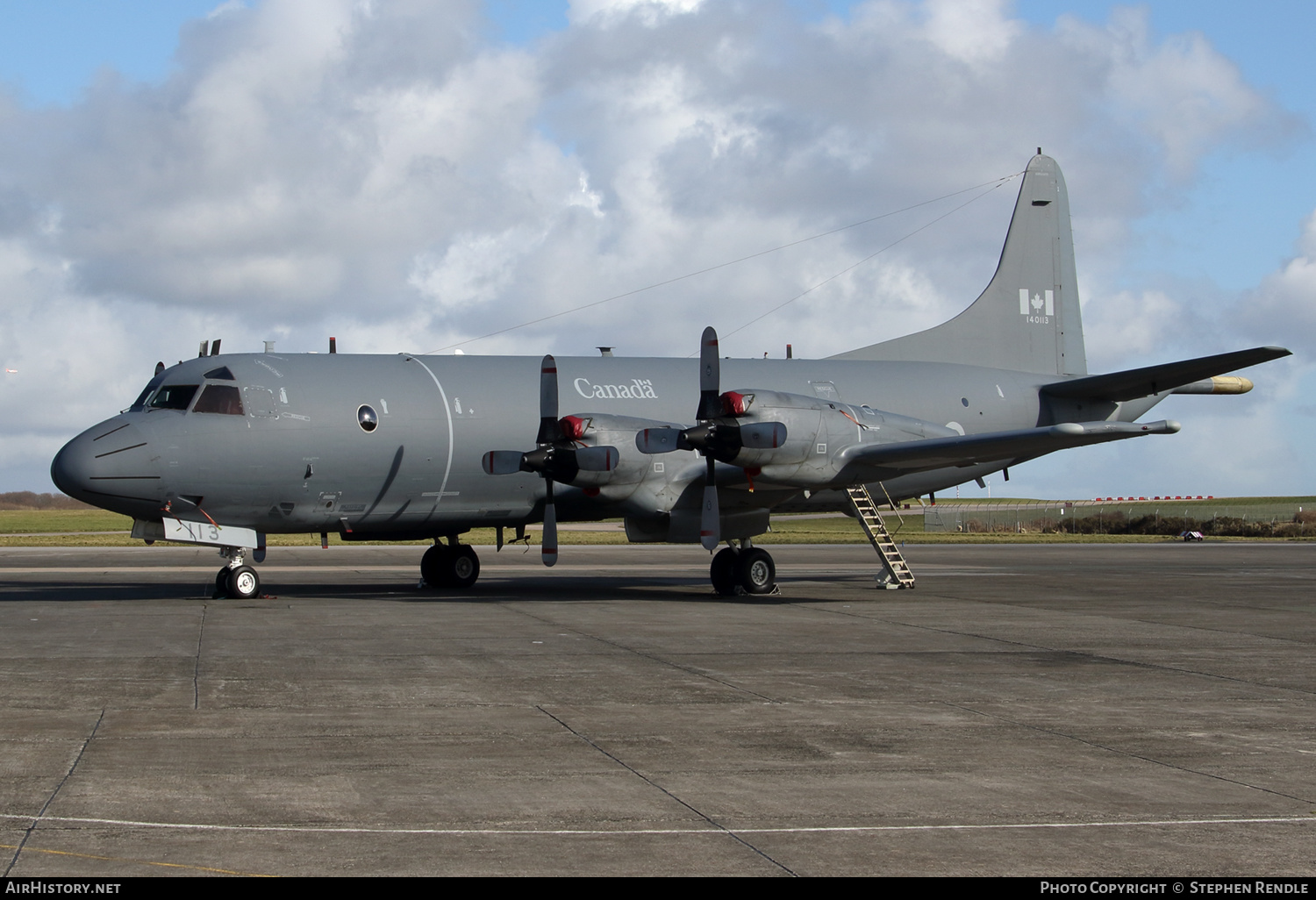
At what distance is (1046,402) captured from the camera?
91.6 ft

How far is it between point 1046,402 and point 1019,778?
2135cm

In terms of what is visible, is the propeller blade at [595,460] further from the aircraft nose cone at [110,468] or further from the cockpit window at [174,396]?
the aircraft nose cone at [110,468]

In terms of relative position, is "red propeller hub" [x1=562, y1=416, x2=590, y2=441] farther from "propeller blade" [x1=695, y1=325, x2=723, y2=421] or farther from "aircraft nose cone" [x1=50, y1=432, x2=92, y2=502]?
"aircraft nose cone" [x1=50, y1=432, x2=92, y2=502]

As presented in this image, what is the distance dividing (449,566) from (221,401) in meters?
6.03

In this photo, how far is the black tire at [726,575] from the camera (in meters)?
22.4

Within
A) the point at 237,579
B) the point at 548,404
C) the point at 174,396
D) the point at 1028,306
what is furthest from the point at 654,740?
the point at 1028,306

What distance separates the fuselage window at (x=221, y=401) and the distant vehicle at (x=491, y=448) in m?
0.02

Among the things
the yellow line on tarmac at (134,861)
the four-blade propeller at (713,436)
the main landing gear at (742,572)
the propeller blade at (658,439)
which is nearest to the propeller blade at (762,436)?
the four-blade propeller at (713,436)

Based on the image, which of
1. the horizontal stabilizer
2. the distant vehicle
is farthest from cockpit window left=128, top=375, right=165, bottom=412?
the horizontal stabilizer

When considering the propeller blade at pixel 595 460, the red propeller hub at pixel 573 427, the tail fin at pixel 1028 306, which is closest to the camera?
the propeller blade at pixel 595 460

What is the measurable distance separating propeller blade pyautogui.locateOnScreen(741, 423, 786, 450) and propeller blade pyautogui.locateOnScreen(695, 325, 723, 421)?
696 millimetres
